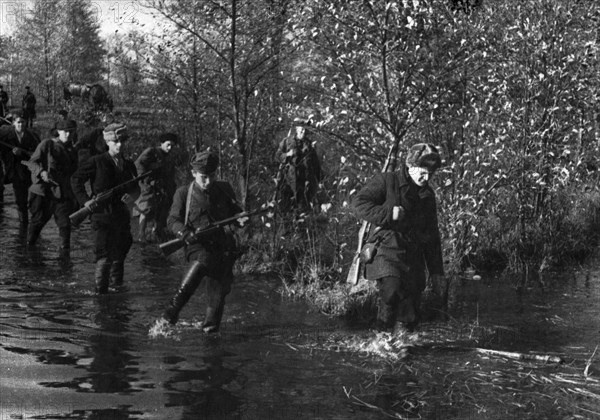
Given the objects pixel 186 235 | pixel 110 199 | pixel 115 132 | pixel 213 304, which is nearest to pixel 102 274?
pixel 110 199

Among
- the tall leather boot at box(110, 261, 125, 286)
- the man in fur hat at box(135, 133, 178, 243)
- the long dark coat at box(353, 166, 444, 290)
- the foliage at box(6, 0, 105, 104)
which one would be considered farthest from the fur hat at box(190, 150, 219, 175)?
the foliage at box(6, 0, 105, 104)

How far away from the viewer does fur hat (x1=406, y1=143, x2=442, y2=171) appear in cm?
786

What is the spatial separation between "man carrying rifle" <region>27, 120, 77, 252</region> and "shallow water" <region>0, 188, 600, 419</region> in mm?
1801

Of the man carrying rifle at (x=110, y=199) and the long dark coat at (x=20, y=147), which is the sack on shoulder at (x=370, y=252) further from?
the long dark coat at (x=20, y=147)

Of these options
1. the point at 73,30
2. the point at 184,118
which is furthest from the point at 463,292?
the point at 73,30

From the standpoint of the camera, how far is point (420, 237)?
8219 mm

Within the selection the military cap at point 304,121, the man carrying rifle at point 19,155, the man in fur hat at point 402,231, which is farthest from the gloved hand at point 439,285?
the man carrying rifle at point 19,155

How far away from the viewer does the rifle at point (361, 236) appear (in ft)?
30.9

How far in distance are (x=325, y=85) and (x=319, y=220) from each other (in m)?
3.32

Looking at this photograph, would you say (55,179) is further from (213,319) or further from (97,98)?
(97,98)

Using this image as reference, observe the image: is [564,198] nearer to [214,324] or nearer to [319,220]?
[319,220]

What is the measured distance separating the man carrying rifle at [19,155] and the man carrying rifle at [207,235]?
7685 mm

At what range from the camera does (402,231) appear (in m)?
8.08

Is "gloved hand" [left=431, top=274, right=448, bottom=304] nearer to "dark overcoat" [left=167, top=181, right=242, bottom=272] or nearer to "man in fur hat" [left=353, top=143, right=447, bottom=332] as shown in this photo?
"man in fur hat" [left=353, top=143, right=447, bottom=332]
